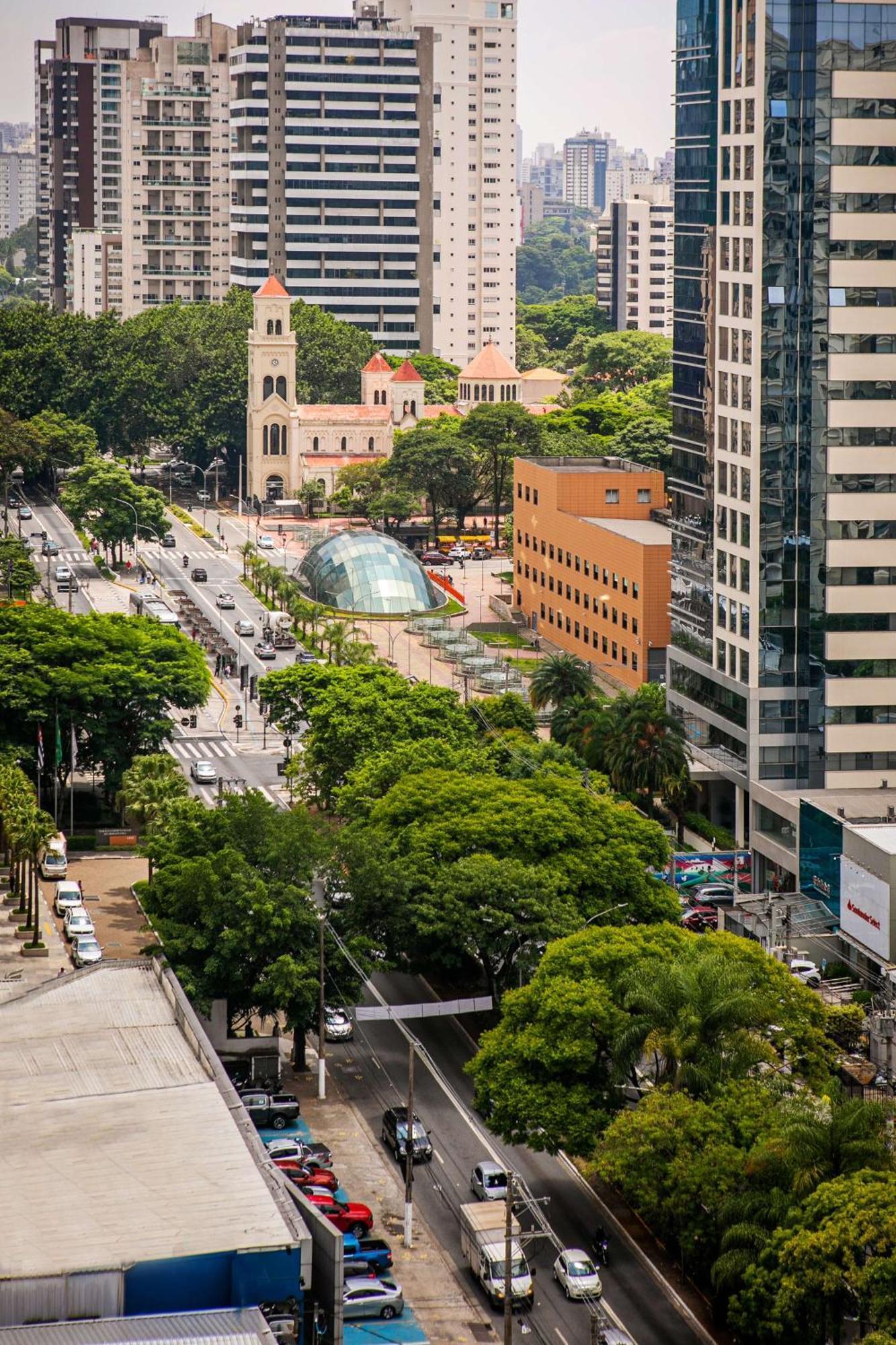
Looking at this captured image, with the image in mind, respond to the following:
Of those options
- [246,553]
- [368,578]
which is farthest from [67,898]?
[246,553]

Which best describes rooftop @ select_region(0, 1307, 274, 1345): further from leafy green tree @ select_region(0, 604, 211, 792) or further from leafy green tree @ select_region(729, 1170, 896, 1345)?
leafy green tree @ select_region(0, 604, 211, 792)

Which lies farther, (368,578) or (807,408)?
(368,578)

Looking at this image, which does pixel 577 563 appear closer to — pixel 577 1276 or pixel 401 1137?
pixel 401 1137

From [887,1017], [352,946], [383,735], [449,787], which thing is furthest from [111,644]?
[887,1017]

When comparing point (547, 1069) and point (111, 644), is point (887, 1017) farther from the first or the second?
point (111, 644)

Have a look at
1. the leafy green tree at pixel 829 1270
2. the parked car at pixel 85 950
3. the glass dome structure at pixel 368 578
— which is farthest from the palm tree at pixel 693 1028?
the glass dome structure at pixel 368 578
